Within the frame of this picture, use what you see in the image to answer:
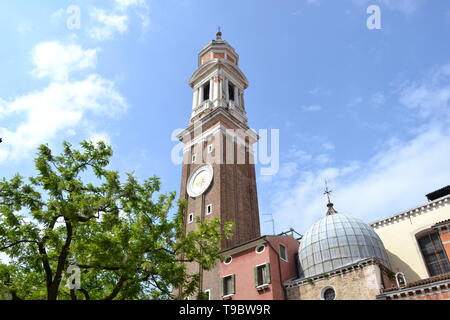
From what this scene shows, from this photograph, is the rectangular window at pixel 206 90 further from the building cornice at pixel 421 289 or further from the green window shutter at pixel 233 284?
the building cornice at pixel 421 289

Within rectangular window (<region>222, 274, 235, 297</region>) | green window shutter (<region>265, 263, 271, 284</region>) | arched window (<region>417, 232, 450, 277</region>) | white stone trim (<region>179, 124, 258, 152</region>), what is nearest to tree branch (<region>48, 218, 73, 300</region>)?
green window shutter (<region>265, 263, 271, 284</region>)

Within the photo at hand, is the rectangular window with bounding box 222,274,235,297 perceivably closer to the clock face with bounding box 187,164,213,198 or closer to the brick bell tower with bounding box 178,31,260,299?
the brick bell tower with bounding box 178,31,260,299

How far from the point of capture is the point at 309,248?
23.8 meters

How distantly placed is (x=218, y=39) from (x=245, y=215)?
26.2 m

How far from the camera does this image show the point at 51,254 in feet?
45.2

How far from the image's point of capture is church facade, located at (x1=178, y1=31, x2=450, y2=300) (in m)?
20.2

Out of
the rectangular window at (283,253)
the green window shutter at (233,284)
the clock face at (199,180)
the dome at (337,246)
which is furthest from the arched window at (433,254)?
the clock face at (199,180)

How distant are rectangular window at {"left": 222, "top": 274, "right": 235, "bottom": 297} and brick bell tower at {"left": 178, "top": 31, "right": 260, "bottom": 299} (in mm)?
557

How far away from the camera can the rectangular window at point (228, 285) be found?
23.8 meters

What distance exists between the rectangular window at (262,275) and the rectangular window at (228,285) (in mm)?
1925

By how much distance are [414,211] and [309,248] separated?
8106 mm

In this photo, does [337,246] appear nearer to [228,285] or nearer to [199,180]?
[228,285]
